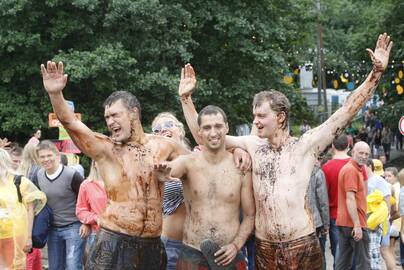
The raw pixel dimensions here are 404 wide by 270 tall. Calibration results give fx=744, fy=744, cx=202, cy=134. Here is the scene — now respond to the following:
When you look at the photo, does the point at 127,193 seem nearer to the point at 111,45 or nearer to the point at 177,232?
the point at 177,232

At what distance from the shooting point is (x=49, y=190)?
321 inches

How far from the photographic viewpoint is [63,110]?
16.3 feet

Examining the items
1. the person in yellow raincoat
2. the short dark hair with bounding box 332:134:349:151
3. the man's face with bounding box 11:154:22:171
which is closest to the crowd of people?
the person in yellow raincoat

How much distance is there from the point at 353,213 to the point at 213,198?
11.5ft

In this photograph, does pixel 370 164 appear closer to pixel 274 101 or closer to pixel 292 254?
pixel 274 101

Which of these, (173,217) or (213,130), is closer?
(213,130)

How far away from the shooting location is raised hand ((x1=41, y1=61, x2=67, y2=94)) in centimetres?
493

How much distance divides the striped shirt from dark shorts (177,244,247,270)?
77cm

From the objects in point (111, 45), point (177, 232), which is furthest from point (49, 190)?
point (111, 45)

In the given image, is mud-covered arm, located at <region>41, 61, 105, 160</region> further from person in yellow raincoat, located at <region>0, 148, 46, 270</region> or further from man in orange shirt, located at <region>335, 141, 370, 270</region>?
man in orange shirt, located at <region>335, 141, 370, 270</region>

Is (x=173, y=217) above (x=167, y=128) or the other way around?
the other way around

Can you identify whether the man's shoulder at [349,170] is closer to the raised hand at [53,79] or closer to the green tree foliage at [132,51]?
the raised hand at [53,79]

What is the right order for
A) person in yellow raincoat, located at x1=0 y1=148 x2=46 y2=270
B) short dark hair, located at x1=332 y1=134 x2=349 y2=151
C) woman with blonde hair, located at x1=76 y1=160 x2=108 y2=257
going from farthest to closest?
short dark hair, located at x1=332 y1=134 x2=349 y2=151, woman with blonde hair, located at x1=76 y1=160 x2=108 y2=257, person in yellow raincoat, located at x1=0 y1=148 x2=46 y2=270

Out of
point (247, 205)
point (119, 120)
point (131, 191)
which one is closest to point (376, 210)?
point (247, 205)
